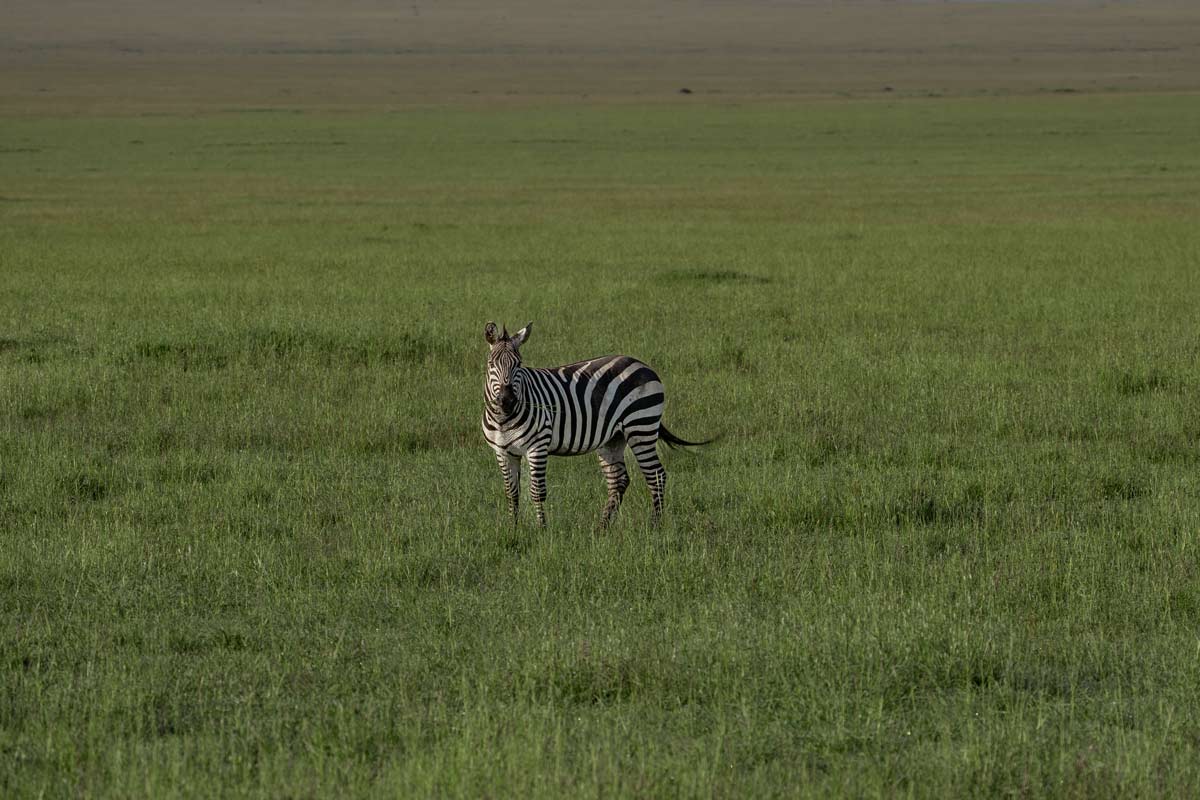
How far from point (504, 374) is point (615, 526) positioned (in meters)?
1.36

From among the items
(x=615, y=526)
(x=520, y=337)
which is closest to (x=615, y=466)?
(x=615, y=526)

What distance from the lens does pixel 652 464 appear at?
9.82 m

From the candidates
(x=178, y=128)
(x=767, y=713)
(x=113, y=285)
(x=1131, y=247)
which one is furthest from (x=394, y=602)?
(x=178, y=128)

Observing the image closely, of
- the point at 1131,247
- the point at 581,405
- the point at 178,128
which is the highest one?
the point at 178,128

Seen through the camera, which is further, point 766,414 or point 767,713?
point 766,414

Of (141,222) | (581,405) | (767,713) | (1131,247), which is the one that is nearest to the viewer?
(767,713)

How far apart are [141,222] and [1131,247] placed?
20340 millimetres

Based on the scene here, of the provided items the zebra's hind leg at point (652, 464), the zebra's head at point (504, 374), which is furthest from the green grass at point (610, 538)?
the zebra's head at point (504, 374)

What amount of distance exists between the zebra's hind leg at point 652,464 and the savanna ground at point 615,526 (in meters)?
0.20

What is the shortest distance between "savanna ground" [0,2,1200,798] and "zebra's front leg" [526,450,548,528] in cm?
13

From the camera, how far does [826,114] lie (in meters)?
84.7

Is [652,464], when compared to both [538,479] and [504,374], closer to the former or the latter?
[538,479]

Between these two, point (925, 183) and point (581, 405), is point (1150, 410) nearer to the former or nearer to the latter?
point (581, 405)

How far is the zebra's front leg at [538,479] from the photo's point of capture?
916cm
